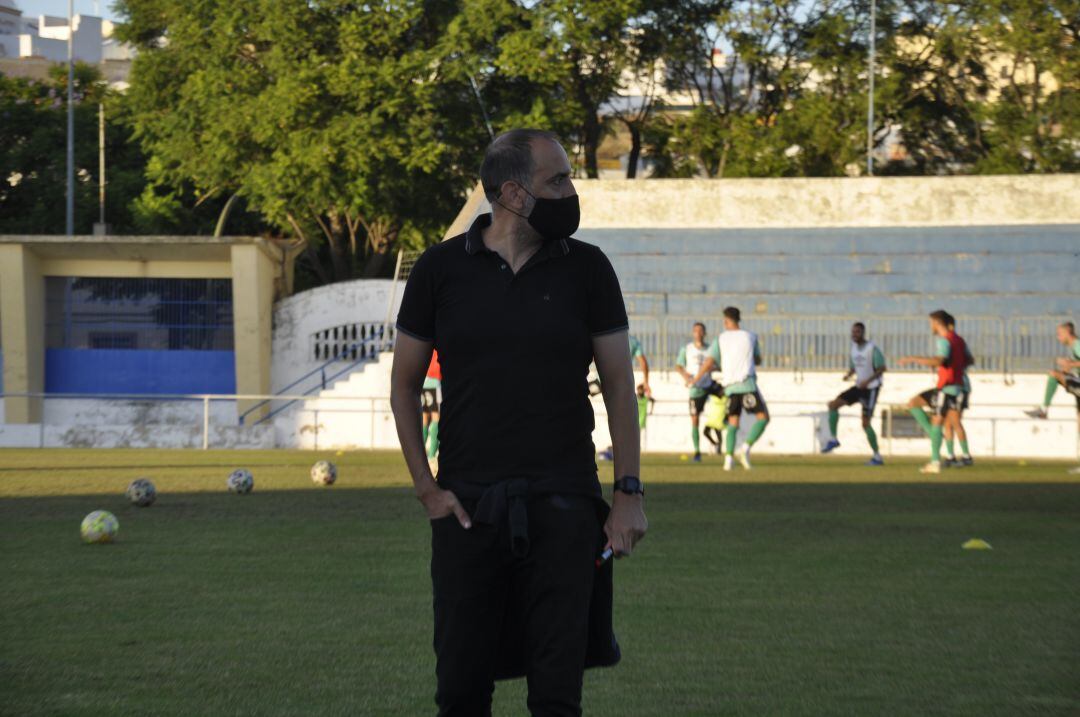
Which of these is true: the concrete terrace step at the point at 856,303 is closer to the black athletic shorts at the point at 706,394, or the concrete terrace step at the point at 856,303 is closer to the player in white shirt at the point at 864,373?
the black athletic shorts at the point at 706,394

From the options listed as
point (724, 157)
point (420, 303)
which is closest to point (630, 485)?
point (420, 303)

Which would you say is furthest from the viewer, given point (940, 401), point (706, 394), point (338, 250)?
point (338, 250)

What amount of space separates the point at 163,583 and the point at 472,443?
574 cm

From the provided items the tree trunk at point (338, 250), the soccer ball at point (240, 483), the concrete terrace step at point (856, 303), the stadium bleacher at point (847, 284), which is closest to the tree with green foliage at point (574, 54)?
the tree trunk at point (338, 250)

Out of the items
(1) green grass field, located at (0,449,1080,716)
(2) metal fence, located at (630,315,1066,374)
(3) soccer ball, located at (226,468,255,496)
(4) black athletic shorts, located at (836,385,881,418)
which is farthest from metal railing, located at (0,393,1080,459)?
(1) green grass field, located at (0,449,1080,716)

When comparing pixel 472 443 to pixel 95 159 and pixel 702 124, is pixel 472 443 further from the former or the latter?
pixel 95 159

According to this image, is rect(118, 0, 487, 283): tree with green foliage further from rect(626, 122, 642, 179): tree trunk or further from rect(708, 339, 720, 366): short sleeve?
rect(708, 339, 720, 366): short sleeve

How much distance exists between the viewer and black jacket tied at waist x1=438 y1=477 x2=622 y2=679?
4387mm

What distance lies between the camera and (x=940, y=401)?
870 inches

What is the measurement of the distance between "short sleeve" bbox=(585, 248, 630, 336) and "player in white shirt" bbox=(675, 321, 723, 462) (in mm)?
18108

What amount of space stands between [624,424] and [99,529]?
8117 millimetres

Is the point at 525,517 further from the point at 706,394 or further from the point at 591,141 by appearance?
the point at 591,141

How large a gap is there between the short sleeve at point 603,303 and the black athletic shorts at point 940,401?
18.1 meters

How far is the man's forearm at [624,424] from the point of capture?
463 centimetres
